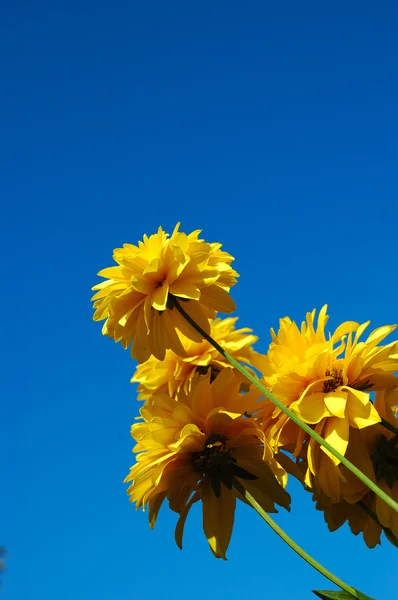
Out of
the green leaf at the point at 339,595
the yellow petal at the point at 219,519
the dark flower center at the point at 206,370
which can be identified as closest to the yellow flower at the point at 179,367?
the dark flower center at the point at 206,370

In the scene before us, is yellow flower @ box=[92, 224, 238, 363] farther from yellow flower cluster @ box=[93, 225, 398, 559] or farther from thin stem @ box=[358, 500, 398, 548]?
thin stem @ box=[358, 500, 398, 548]

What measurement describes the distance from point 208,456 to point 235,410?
14 centimetres

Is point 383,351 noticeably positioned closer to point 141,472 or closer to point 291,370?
point 291,370

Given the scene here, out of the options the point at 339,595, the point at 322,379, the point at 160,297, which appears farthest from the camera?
the point at 160,297

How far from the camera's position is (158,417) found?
1639mm

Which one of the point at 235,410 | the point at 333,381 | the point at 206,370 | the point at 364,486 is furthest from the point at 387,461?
the point at 206,370

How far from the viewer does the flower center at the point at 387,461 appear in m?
1.63

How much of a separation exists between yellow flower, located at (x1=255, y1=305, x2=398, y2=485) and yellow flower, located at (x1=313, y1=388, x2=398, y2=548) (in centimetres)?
4

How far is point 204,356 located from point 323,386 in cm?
58

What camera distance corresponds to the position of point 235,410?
166 cm

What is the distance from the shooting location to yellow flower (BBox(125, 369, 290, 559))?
164 centimetres

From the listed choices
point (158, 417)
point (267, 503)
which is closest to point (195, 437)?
point (158, 417)

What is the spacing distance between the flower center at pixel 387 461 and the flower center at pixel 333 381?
0.19 meters

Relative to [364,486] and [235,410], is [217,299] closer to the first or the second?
[235,410]
